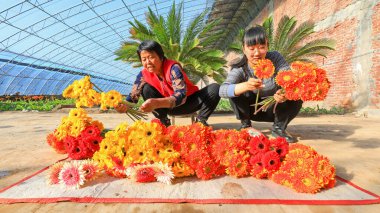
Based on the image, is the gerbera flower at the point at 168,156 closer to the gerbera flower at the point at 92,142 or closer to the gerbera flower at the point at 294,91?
the gerbera flower at the point at 92,142

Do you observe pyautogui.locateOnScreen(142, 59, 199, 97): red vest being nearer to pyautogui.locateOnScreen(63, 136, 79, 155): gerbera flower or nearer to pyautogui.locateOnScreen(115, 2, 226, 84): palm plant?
pyautogui.locateOnScreen(63, 136, 79, 155): gerbera flower

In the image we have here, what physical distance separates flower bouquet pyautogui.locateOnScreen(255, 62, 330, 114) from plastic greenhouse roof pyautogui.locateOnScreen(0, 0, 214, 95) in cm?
965

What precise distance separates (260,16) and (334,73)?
7561 mm

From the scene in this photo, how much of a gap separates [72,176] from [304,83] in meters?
1.64

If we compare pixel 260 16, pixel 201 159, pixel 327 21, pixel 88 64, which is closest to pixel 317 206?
pixel 201 159

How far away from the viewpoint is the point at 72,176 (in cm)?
158

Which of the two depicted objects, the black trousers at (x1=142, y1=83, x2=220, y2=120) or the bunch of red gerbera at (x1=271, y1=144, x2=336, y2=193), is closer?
the bunch of red gerbera at (x1=271, y1=144, x2=336, y2=193)

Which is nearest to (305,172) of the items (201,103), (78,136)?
(78,136)

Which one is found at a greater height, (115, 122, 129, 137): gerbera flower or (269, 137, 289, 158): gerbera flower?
(115, 122, 129, 137): gerbera flower

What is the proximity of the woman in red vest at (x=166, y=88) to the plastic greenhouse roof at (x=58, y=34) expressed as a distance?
26.8 ft

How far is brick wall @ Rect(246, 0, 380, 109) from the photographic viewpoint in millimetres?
6555

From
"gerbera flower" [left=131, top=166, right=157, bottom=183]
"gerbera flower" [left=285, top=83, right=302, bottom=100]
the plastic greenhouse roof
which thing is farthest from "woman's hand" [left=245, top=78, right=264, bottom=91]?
the plastic greenhouse roof

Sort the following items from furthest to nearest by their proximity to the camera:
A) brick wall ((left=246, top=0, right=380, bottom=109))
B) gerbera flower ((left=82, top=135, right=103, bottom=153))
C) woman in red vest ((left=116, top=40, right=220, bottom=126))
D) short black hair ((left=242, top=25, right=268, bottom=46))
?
brick wall ((left=246, top=0, right=380, bottom=109)) → woman in red vest ((left=116, top=40, right=220, bottom=126)) → short black hair ((left=242, top=25, right=268, bottom=46)) → gerbera flower ((left=82, top=135, right=103, bottom=153))

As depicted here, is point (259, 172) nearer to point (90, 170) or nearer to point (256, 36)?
point (90, 170)
